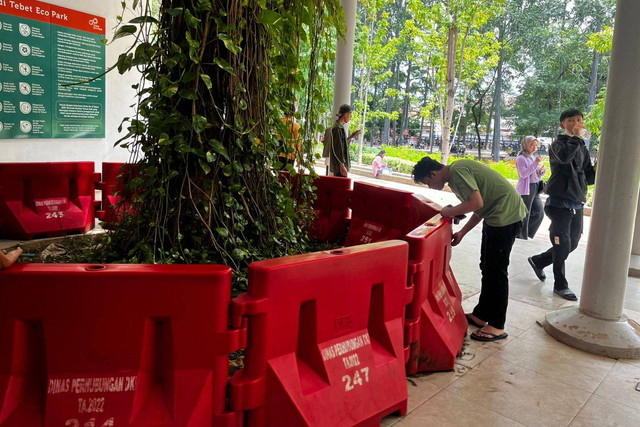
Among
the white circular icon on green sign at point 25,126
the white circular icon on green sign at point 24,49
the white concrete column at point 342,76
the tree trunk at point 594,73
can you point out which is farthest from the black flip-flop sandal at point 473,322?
the tree trunk at point 594,73

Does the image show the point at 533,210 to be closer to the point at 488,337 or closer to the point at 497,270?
the point at 497,270

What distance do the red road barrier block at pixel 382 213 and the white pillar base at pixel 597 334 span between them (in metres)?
1.48

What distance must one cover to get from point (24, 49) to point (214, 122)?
22.2ft

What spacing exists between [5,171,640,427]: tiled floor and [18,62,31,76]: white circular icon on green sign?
8.06 m

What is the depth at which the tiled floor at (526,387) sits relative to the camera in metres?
2.91

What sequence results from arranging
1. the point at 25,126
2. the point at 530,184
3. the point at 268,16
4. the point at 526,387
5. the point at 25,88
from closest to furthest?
the point at 268,16
the point at 526,387
the point at 530,184
the point at 25,88
the point at 25,126

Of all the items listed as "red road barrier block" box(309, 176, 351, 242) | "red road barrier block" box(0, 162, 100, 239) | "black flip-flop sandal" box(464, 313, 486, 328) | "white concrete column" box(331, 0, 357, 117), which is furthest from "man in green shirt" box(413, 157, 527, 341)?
"white concrete column" box(331, 0, 357, 117)

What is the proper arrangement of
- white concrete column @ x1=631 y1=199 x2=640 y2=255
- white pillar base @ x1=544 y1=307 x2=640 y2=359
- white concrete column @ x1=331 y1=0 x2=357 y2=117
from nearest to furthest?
white pillar base @ x1=544 y1=307 x2=640 y2=359 < white concrete column @ x1=631 y1=199 x2=640 y2=255 < white concrete column @ x1=331 y1=0 x2=357 y2=117

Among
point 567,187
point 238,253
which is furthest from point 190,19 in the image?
point 567,187

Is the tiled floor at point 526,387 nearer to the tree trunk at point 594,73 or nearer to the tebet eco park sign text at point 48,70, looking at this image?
the tebet eco park sign text at point 48,70

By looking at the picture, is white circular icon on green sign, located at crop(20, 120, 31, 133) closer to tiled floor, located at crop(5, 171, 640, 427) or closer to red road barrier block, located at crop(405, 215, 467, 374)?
red road barrier block, located at crop(405, 215, 467, 374)

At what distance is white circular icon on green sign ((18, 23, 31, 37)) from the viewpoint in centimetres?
797

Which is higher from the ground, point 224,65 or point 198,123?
point 224,65

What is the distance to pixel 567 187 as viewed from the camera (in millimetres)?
5445
